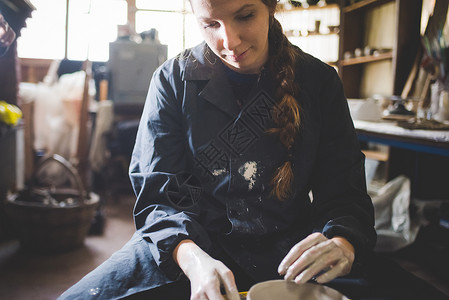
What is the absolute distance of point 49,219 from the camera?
2.34 metres

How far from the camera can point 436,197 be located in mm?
2768

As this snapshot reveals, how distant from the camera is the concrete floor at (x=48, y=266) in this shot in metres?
1.97

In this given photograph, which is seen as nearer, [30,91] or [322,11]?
[30,91]

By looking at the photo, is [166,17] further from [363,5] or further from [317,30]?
[363,5]

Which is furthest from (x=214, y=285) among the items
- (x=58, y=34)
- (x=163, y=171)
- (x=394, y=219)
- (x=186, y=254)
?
(x=58, y=34)

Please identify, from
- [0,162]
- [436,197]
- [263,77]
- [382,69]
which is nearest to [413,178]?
[436,197]

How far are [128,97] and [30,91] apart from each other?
963 millimetres

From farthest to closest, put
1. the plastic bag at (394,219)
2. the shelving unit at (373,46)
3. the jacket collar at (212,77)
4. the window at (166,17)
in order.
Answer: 1. the window at (166,17)
2. the shelving unit at (373,46)
3. the plastic bag at (394,219)
4. the jacket collar at (212,77)

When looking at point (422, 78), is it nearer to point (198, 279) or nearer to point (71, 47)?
point (198, 279)

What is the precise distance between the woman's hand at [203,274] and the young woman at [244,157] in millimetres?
41

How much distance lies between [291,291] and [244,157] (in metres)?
0.44

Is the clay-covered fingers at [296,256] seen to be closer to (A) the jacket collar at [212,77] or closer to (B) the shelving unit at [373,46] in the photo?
(A) the jacket collar at [212,77]

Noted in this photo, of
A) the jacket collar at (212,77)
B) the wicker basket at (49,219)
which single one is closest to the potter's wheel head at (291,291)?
the jacket collar at (212,77)

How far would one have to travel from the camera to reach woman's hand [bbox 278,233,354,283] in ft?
2.55
